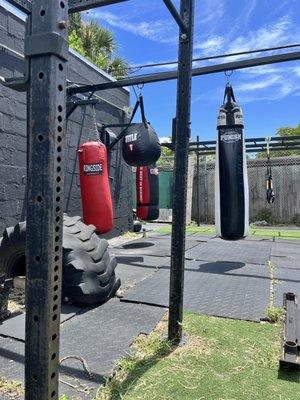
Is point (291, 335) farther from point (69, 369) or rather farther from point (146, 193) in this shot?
point (146, 193)

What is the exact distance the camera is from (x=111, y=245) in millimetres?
6223

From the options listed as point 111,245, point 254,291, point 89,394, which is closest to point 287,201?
point 111,245

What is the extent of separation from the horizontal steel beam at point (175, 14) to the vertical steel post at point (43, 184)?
0.96 meters

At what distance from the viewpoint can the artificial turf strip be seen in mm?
1697

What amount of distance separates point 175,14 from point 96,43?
13.2 meters

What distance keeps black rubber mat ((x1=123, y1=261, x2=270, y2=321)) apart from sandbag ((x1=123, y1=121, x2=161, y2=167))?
5.51 feet

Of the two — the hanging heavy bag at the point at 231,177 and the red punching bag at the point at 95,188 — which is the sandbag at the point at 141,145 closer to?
the red punching bag at the point at 95,188

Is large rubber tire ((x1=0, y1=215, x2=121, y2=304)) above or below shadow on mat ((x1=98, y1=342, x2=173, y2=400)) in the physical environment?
above

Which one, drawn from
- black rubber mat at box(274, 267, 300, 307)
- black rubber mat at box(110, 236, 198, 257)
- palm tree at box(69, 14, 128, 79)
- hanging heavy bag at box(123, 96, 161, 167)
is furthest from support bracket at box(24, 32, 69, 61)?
palm tree at box(69, 14, 128, 79)

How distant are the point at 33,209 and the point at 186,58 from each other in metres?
1.49

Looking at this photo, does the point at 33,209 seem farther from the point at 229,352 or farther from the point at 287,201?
the point at 287,201

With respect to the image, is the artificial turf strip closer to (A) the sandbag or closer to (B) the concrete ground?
(B) the concrete ground

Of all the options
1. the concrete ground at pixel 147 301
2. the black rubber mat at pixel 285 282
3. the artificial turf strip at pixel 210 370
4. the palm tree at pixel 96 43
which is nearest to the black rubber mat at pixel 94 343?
the concrete ground at pixel 147 301

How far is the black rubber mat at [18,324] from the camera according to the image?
2323mm
